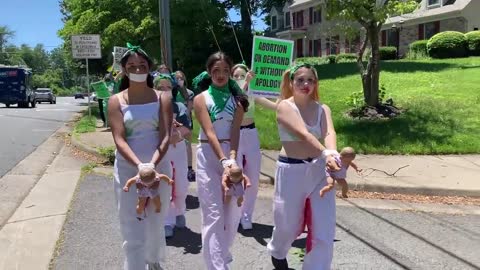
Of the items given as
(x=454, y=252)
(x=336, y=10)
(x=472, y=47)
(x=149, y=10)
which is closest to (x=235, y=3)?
(x=149, y=10)

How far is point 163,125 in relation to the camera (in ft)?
12.8

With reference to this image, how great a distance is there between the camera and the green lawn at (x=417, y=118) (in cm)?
998

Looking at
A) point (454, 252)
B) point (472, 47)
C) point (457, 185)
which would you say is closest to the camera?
point (454, 252)

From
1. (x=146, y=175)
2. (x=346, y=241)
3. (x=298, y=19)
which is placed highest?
(x=298, y=19)

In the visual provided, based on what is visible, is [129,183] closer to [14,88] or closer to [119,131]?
[119,131]

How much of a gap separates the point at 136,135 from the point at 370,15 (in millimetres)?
8462

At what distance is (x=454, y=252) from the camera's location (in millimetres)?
5090

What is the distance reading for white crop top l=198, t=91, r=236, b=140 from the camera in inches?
166

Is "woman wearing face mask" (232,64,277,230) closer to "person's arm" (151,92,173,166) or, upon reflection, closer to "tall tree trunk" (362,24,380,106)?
"person's arm" (151,92,173,166)

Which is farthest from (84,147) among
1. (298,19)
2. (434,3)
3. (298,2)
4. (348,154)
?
(298,19)

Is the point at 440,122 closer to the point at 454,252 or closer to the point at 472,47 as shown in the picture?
the point at 454,252

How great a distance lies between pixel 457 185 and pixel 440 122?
403cm

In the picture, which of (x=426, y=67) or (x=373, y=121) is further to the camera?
(x=426, y=67)

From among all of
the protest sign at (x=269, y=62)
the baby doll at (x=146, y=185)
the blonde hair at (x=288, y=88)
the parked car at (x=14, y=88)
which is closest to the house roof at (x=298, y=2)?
the parked car at (x=14, y=88)
